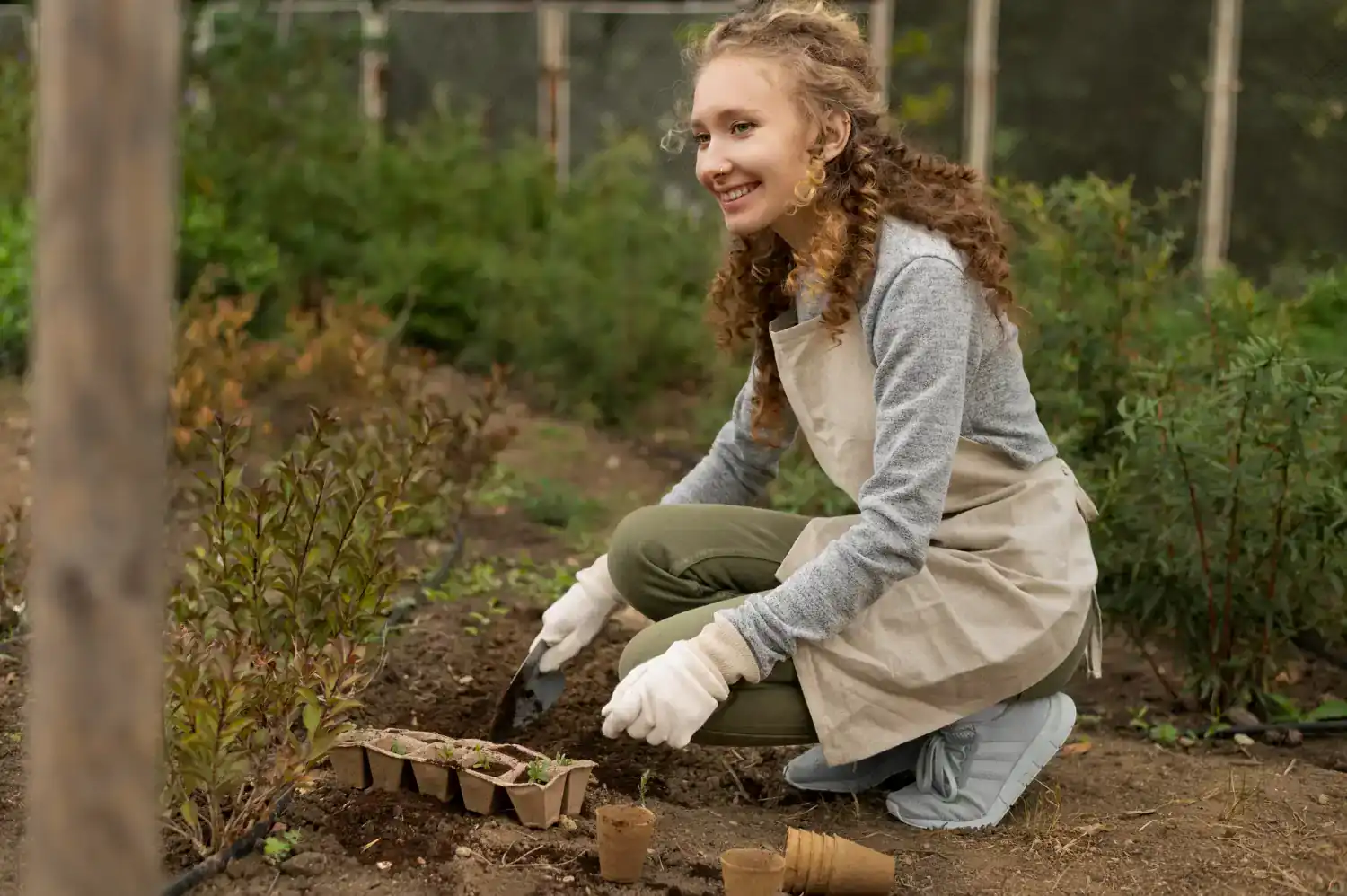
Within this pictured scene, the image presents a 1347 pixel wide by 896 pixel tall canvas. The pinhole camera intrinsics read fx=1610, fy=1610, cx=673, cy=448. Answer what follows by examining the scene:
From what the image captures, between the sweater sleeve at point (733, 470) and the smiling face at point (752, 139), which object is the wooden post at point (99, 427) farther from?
the sweater sleeve at point (733, 470)

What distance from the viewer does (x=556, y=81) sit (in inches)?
395

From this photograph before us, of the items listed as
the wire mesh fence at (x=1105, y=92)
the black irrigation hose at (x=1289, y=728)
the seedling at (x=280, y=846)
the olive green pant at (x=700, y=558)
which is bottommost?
the black irrigation hose at (x=1289, y=728)

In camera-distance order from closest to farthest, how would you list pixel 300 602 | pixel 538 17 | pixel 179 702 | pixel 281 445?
pixel 179 702, pixel 300 602, pixel 281 445, pixel 538 17

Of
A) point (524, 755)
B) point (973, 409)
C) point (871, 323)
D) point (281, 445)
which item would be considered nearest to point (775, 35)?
point (871, 323)

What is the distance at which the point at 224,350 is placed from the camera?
5.57m

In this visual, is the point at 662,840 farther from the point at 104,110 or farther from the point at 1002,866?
the point at 104,110

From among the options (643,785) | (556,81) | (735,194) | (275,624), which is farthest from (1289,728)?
(556,81)

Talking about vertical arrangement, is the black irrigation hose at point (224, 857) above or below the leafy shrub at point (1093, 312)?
below

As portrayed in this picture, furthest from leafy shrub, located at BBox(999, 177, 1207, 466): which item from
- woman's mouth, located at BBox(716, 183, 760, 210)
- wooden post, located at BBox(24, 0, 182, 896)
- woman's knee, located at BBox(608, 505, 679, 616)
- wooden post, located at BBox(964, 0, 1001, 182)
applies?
wooden post, located at BBox(964, 0, 1001, 182)

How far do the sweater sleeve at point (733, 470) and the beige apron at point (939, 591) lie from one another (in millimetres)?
290

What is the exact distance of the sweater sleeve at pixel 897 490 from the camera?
2.63 m

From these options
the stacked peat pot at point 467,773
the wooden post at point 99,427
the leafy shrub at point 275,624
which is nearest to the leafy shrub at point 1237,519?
the stacked peat pot at point 467,773

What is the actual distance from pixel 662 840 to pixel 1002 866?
57cm

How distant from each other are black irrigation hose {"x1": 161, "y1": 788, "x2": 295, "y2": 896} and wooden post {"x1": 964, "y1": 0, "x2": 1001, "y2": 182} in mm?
6147
